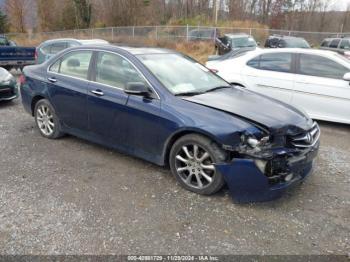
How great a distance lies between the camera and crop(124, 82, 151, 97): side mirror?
150 inches

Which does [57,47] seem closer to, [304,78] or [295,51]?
[295,51]

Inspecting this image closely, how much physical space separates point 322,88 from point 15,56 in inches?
470

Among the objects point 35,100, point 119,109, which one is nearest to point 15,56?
point 35,100

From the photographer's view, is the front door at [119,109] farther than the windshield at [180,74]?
No

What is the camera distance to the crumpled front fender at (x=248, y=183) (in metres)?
3.21

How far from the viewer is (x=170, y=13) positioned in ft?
128

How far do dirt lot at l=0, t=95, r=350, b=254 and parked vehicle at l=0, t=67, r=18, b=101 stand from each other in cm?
352

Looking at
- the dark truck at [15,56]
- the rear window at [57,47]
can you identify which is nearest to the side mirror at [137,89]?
the rear window at [57,47]

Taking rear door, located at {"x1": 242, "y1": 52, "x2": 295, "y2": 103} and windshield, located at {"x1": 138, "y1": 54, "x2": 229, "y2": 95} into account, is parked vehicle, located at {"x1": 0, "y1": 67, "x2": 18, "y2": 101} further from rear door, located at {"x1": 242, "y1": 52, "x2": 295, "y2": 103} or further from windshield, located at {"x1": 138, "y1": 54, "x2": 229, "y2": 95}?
rear door, located at {"x1": 242, "y1": 52, "x2": 295, "y2": 103}

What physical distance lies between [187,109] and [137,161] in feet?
4.25

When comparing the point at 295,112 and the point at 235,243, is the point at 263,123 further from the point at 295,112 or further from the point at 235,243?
the point at 235,243

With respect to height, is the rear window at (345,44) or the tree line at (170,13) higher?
the tree line at (170,13)

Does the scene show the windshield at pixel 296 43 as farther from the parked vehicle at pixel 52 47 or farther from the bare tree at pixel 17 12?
the bare tree at pixel 17 12

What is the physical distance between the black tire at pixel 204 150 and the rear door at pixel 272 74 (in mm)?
3655
